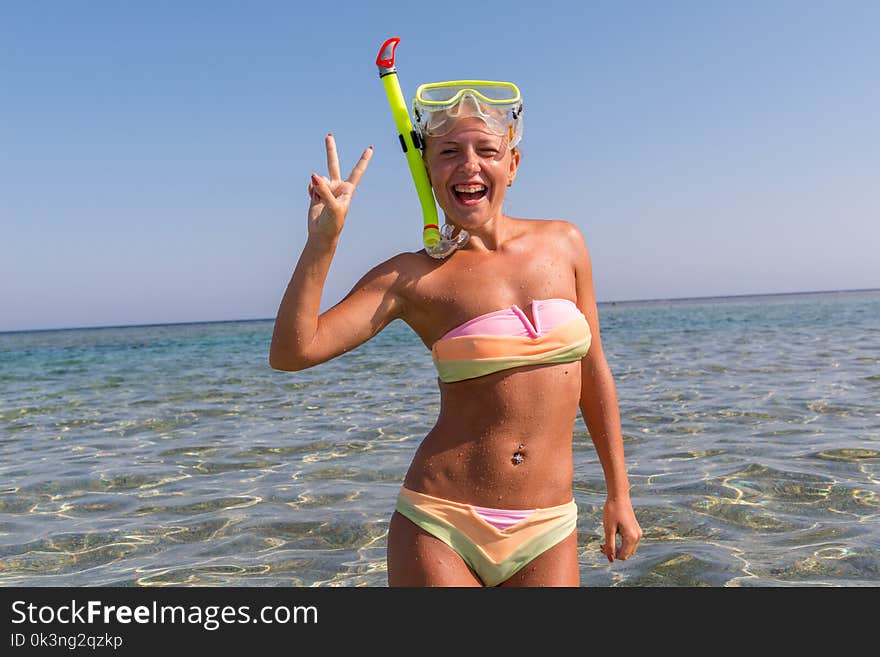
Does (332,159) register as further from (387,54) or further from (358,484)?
(358,484)

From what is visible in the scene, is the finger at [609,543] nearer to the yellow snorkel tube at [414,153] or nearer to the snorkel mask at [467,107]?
the yellow snorkel tube at [414,153]

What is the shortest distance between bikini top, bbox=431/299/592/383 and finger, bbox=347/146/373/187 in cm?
54

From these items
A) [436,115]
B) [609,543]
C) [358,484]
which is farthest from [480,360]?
[358,484]

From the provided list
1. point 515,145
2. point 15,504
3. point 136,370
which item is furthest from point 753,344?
point 515,145

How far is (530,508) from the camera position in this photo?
2596 mm

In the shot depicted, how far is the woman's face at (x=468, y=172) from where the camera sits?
8.50 feet

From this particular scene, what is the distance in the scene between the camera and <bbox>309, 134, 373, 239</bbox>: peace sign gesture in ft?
7.63

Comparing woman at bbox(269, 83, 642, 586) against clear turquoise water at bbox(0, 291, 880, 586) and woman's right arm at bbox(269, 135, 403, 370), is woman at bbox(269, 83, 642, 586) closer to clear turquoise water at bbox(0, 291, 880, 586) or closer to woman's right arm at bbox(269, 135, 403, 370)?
woman's right arm at bbox(269, 135, 403, 370)

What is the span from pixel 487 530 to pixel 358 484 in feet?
12.6

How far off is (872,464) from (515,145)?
15.3 ft

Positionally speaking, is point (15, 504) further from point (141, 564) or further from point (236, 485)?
point (141, 564)

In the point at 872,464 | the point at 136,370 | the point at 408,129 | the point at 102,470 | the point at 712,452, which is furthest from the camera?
the point at 136,370

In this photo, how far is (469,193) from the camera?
2609 mm
